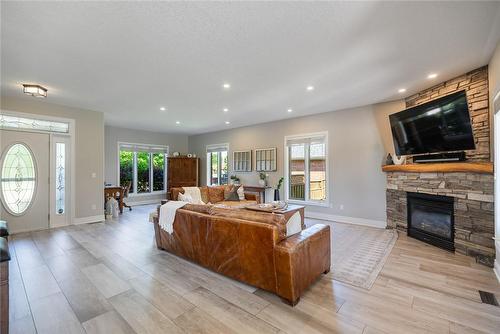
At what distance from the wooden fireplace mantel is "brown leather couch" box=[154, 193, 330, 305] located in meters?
2.34

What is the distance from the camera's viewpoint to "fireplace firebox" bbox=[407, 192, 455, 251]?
11.5 ft

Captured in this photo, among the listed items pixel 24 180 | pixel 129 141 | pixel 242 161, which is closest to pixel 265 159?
pixel 242 161

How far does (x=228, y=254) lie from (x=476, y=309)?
2.37 metres

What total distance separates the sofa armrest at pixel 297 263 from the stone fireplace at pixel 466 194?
239 cm

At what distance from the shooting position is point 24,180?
4.51 meters

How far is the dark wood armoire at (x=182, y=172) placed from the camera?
8.13 metres

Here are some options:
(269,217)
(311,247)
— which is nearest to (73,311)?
(269,217)

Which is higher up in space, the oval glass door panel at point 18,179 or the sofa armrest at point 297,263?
the oval glass door panel at point 18,179

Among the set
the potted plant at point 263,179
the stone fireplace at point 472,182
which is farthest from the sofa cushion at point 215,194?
the stone fireplace at point 472,182

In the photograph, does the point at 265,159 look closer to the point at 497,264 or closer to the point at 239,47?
the point at 239,47

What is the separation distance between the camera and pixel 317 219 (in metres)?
5.60

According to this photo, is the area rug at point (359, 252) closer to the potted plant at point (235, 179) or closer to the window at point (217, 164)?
the potted plant at point (235, 179)

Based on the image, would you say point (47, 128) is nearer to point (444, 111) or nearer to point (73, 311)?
point (73, 311)

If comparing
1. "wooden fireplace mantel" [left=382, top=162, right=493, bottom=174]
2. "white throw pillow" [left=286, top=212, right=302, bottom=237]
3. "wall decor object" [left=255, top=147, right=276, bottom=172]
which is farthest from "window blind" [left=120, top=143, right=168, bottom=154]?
"wooden fireplace mantel" [left=382, top=162, right=493, bottom=174]
